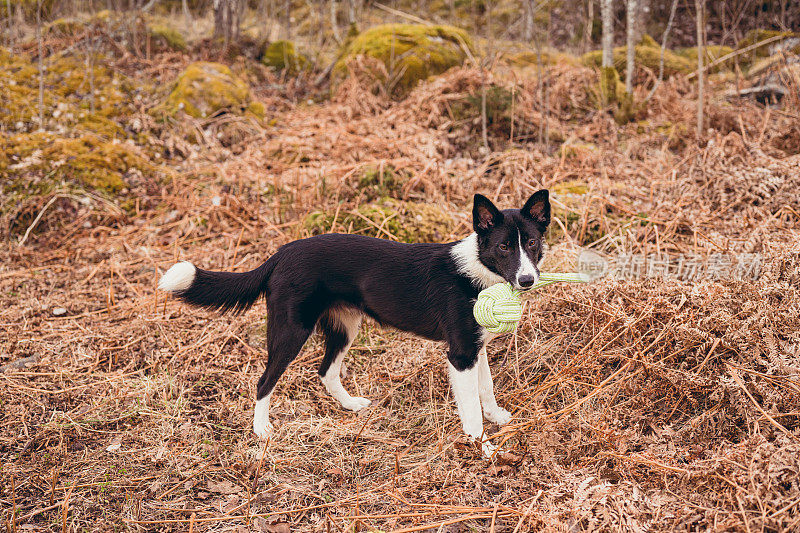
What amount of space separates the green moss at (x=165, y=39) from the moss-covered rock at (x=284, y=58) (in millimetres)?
1518

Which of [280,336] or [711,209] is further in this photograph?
[711,209]

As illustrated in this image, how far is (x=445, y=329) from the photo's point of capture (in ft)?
11.6

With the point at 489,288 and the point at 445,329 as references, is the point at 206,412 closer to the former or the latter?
the point at 445,329

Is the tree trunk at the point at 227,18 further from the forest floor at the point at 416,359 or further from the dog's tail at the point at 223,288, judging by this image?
the dog's tail at the point at 223,288

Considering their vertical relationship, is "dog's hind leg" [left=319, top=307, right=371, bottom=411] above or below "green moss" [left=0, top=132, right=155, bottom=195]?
below

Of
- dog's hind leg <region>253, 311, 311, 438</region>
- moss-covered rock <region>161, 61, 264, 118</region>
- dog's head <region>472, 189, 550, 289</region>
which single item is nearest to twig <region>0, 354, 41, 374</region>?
dog's hind leg <region>253, 311, 311, 438</region>

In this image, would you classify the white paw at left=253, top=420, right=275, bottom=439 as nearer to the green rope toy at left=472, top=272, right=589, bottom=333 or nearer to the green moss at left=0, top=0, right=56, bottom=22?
the green rope toy at left=472, top=272, right=589, bottom=333

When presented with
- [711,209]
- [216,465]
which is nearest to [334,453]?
[216,465]

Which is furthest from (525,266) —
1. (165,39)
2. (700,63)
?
(165,39)

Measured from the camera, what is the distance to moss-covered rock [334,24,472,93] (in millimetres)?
9328

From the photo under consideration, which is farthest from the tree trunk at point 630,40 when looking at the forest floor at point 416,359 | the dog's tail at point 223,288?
the dog's tail at point 223,288

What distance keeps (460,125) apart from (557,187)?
7.64 feet

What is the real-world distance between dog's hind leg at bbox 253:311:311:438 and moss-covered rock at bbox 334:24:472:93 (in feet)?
20.8

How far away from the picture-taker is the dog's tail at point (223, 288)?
3664 mm
